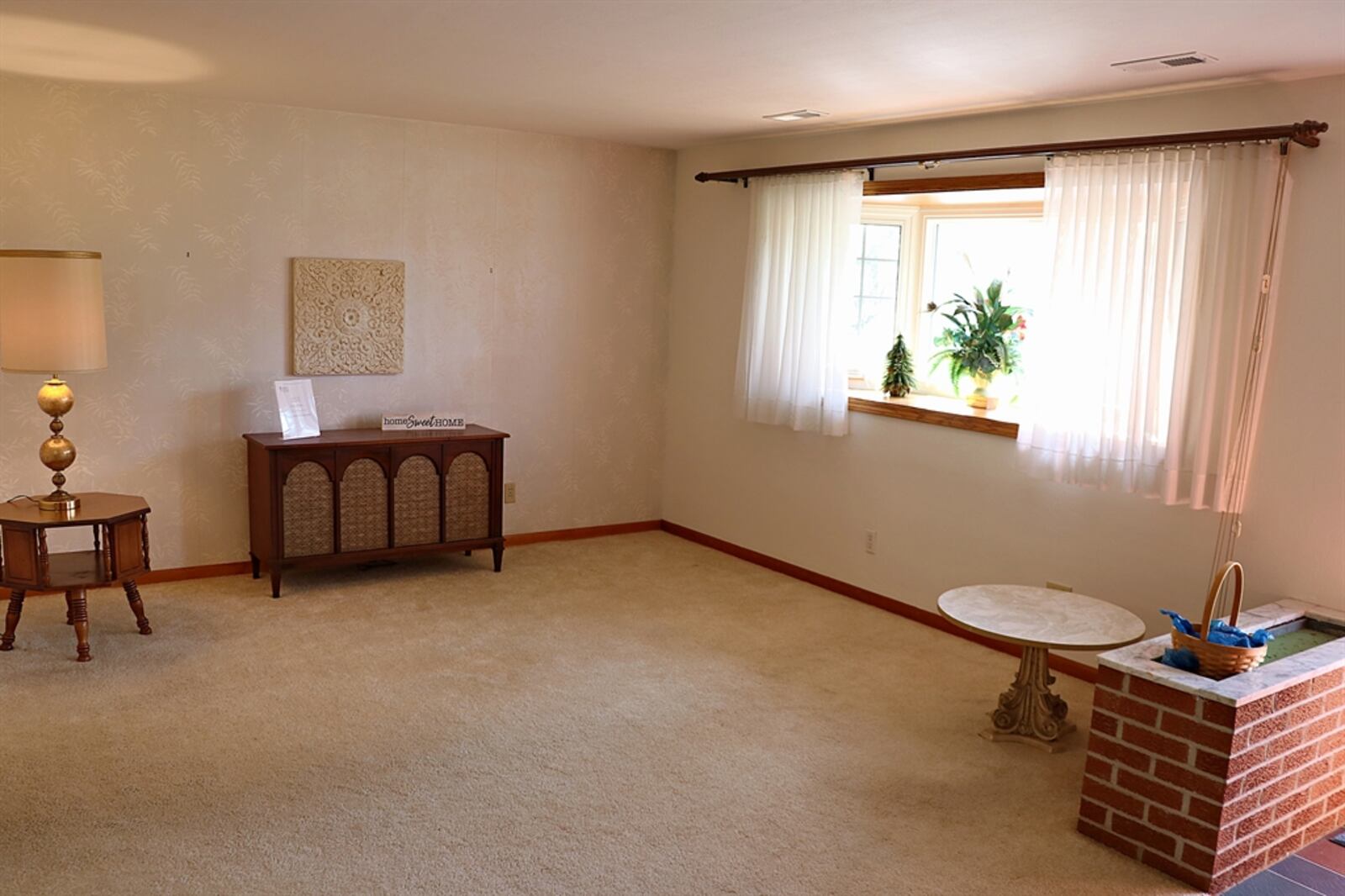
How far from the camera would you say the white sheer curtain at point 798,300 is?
16.1 ft

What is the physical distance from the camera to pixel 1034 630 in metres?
3.28

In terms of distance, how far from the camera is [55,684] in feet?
11.9

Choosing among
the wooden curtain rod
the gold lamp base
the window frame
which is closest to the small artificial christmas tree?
the window frame

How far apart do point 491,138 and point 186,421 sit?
6.73ft

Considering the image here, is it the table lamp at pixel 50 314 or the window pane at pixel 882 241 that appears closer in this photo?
the table lamp at pixel 50 314

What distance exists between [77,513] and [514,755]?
196 cm

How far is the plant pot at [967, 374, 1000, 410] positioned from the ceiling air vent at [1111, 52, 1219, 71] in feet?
5.74

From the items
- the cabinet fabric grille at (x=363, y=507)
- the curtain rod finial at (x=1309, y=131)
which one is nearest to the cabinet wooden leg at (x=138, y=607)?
the cabinet fabric grille at (x=363, y=507)

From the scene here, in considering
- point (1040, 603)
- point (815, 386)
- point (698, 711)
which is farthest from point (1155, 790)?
point (815, 386)

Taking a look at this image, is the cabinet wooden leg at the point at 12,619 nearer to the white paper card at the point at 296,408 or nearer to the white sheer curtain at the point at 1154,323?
the white paper card at the point at 296,408

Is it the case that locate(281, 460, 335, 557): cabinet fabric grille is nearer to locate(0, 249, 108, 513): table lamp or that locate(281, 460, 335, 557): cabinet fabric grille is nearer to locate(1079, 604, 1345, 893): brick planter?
locate(0, 249, 108, 513): table lamp

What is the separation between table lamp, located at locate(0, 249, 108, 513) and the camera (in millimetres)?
3752

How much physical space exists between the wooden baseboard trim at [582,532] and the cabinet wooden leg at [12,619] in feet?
7.87

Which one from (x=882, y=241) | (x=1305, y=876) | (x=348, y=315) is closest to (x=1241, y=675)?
(x=1305, y=876)
